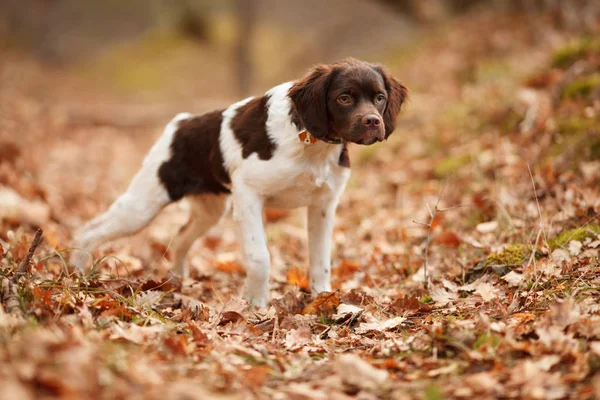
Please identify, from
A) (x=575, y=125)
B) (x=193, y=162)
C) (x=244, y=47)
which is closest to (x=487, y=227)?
(x=575, y=125)

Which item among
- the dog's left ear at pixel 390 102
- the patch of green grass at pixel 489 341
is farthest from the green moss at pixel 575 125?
the patch of green grass at pixel 489 341

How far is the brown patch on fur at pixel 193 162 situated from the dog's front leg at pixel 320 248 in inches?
29.9

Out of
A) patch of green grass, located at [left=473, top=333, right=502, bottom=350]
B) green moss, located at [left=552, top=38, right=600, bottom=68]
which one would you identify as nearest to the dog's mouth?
patch of green grass, located at [left=473, top=333, right=502, bottom=350]

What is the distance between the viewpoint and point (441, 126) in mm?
8781

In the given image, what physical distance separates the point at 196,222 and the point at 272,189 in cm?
138

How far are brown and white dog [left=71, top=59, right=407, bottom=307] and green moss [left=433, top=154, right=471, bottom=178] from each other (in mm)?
3094

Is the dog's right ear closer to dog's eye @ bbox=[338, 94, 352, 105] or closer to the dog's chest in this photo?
dog's eye @ bbox=[338, 94, 352, 105]

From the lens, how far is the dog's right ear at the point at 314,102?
392 centimetres

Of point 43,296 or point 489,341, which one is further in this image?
point 43,296

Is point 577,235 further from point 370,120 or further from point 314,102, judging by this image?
point 314,102

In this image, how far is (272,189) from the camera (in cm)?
421

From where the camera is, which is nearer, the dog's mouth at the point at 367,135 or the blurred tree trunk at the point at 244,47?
the dog's mouth at the point at 367,135

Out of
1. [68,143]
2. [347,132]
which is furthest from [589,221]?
[68,143]

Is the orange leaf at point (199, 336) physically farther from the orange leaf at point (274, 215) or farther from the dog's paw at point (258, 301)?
the orange leaf at point (274, 215)
